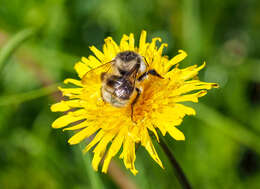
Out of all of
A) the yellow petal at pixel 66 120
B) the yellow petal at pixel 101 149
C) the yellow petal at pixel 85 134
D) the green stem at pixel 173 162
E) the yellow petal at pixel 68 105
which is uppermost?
the yellow petal at pixel 68 105

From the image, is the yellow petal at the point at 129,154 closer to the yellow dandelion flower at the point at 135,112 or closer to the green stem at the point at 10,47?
the yellow dandelion flower at the point at 135,112

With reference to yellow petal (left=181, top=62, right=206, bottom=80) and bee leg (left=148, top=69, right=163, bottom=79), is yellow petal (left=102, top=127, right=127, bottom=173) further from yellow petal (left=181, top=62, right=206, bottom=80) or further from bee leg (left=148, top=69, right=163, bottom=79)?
yellow petal (left=181, top=62, right=206, bottom=80)

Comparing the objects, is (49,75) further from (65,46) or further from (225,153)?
(225,153)

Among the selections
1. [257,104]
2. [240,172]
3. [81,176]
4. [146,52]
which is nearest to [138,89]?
[146,52]

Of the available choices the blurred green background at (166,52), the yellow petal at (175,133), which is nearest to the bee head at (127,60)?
the yellow petal at (175,133)

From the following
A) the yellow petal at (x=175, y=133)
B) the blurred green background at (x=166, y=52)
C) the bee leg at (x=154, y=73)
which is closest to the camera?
the yellow petal at (x=175, y=133)

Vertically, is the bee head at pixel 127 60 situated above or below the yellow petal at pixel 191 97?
above

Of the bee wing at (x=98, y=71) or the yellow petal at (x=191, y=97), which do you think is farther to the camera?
the bee wing at (x=98, y=71)
